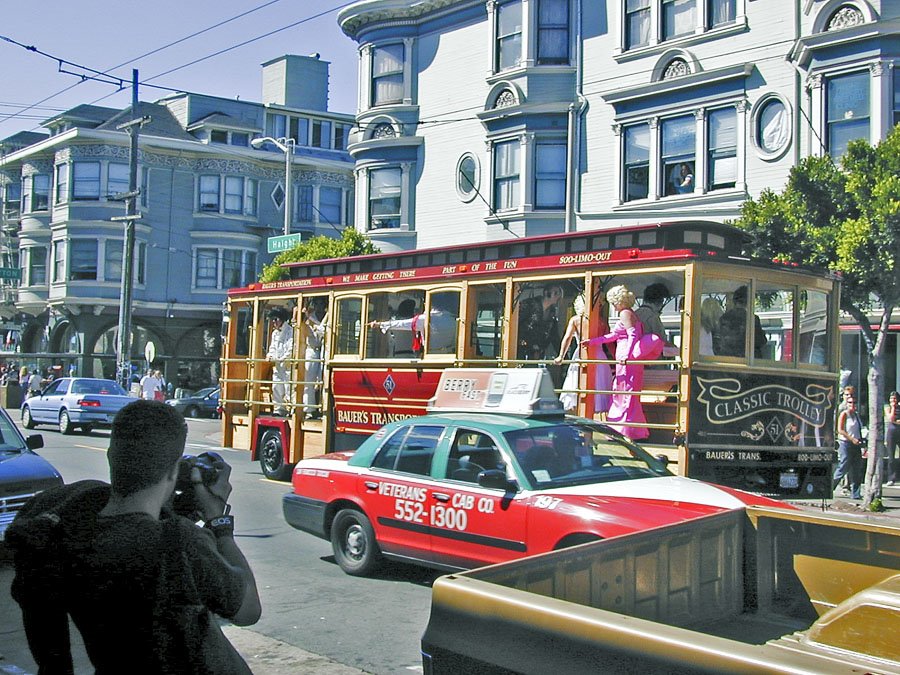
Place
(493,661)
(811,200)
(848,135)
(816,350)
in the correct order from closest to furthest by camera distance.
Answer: (493,661) < (816,350) < (811,200) < (848,135)

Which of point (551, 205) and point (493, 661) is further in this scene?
point (551, 205)

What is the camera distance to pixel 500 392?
916 centimetres

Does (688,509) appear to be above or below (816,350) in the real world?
below

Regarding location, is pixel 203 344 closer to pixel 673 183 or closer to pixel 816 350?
pixel 673 183

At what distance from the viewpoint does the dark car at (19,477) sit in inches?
346

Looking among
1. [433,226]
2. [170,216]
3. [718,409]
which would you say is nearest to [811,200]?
[718,409]

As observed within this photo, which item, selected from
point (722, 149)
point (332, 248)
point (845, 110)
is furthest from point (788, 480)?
point (332, 248)

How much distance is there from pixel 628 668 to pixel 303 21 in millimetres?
18888

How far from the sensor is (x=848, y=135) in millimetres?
19062

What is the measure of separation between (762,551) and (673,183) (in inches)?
730

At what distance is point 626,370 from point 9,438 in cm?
636

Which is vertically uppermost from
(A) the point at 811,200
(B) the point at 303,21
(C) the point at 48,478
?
(B) the point at 303,21

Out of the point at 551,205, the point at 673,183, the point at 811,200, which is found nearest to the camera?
the point at 811,200

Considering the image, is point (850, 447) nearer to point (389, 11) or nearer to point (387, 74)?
point (387, 74)
